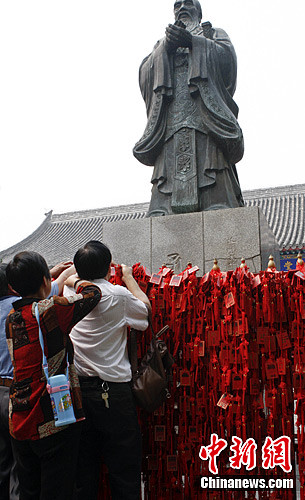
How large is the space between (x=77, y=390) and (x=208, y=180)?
3333 millimetres

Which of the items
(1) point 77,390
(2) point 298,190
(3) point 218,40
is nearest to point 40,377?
(1) point 77,390

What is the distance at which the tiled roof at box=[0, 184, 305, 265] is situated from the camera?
17.2m

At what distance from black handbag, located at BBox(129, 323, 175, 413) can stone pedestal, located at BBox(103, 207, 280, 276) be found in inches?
80.0

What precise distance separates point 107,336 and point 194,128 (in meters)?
3.38

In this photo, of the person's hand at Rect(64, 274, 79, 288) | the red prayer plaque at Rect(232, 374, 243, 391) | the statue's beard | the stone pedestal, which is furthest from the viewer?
the statue's beard

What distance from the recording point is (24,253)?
2051mm

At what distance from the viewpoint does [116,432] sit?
2.08 metres

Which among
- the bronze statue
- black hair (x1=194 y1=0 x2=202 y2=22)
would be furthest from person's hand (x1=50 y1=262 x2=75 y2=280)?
black hair (x1=194 y1=0 x2=202 y2=22)

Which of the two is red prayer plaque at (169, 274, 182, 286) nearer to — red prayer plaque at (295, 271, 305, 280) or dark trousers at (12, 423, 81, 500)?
red prayer plaque at (295, 271, 305, 280)

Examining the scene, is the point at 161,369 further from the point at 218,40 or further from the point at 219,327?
the point at 218,40

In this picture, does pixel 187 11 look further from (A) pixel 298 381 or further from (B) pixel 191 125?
(A) pixel 298 381

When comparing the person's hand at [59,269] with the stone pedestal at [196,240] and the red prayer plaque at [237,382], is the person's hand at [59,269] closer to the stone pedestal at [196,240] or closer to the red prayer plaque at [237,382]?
the red prayer plaque at [237,382]

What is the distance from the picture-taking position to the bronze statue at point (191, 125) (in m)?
4.86

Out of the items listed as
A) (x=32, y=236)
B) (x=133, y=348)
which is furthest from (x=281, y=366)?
(x=32, y=236)
